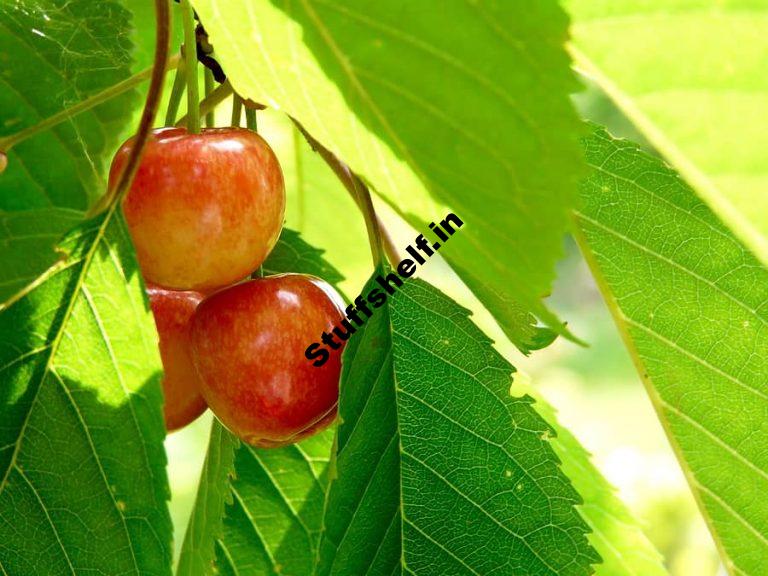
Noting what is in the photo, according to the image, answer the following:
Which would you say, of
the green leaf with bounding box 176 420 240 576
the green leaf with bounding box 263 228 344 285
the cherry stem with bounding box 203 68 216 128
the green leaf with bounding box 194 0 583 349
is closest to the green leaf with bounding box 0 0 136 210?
the cherry stem with bounding box 203 68 216 128

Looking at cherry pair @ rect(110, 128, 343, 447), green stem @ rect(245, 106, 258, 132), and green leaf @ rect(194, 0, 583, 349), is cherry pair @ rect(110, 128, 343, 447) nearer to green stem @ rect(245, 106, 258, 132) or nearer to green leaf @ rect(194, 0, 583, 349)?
green stem @ rect(245, 106, 258, 132)

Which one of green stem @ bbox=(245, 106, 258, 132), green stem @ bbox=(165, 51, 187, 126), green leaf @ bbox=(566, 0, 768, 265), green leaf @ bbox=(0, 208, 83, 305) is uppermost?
green leaf @ bbox=(566, 0, 768, 265)

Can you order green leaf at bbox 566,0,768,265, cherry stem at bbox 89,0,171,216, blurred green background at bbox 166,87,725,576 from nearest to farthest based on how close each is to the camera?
1. green leaf at bbox 566,0,768,265
2. cherry stem at bbox 89,0,171,216
3. blurred green background at bbox 166,87,725,576

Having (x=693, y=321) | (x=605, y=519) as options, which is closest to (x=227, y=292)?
(x=693, y=321)

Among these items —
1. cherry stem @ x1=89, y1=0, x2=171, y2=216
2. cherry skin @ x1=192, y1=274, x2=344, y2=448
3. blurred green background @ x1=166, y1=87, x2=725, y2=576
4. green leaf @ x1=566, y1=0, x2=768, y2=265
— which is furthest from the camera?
blurred green background @ x1=166, y1=87, x2=725, y2=576

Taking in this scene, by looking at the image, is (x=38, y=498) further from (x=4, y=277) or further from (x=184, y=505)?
(x=184, y=505)

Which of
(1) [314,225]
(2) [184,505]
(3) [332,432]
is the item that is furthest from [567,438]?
(2) [184,505]

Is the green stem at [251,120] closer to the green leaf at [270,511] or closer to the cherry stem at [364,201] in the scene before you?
the cherry stem at [364,201]

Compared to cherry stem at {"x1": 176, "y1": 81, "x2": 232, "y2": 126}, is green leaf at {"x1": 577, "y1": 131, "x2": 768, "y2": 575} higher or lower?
higher
